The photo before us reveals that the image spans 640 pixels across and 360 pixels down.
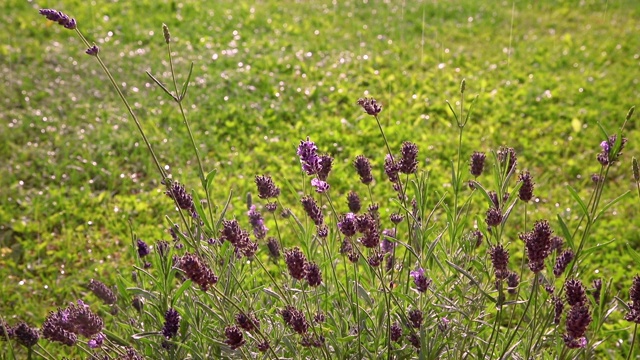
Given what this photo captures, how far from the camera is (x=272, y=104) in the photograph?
19.4 ft

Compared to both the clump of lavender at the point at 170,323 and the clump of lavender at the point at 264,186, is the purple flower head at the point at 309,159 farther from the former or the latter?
the clump of lavender at the point at 170,323

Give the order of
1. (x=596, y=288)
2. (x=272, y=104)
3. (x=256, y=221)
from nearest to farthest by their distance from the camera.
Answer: (x=596, y=288), (x=256, y=221), (x=272, y=104)

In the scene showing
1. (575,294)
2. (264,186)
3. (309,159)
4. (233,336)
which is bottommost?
(233,336)

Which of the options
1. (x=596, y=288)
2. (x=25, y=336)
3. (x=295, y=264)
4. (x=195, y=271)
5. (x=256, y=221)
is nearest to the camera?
(x=195, y=271)

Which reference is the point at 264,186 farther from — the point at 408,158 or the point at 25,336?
the point at 25,336

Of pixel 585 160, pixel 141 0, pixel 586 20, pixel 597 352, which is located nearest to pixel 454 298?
pixel 597 352

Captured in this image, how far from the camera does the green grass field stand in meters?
4.38

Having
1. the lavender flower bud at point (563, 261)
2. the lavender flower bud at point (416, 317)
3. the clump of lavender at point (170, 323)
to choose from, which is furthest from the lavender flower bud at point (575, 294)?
the clump of lavender at point (170, 323)

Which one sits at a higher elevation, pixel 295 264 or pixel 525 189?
pixel 525 189

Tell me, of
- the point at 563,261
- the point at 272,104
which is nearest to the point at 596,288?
the point at 563,261

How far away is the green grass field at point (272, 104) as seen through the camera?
438cm

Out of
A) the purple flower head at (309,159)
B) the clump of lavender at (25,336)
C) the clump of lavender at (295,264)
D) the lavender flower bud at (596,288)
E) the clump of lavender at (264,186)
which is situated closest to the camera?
the clump of lavender at (295,264)

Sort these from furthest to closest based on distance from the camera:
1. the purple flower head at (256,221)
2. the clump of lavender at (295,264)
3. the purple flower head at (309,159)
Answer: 1. the purple flower head at (256,221)
2. the purple flower head at (309,159)
3. the clump of lavender at (295,264)

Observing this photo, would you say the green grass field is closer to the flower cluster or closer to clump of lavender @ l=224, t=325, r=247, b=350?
Result: the flower cluster
